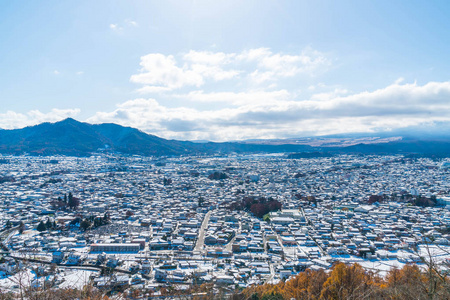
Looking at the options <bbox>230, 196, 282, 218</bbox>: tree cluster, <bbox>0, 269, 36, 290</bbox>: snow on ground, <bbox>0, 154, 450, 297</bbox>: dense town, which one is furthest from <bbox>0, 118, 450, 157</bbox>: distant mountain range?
<bbox>0, 269, 36, 290</bbox>: snow on ground

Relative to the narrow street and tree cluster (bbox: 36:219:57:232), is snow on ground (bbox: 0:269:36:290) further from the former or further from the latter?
the narrow street

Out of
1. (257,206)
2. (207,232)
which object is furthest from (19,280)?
(257,206)

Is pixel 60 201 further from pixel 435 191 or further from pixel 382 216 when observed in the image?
pixel 435 191

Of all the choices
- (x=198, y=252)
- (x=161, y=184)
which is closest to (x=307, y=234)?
(x=198, y=252)

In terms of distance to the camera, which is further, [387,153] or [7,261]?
[387,153]

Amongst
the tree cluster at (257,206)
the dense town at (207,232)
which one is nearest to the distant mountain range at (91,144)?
the dense town at (207,232)

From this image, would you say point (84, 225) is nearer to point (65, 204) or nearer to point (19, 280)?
point (65, 204)
